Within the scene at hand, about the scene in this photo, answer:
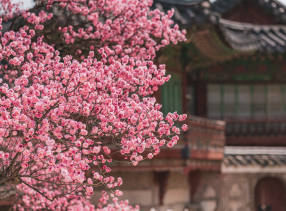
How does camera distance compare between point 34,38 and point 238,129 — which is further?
point 238,129

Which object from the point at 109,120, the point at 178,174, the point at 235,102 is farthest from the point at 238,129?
the point at 109,120

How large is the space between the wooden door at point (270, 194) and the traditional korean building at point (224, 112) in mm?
38

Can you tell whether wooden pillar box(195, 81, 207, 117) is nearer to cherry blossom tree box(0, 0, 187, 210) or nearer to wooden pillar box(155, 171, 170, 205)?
wooden pillar box(155, 171, 170, 205)

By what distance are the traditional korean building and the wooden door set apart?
4cm

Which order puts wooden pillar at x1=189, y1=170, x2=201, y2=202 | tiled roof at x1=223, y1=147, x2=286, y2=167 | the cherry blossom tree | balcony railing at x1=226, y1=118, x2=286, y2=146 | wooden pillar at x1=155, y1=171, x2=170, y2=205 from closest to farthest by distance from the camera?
1. the cherry blossom tree
2. wooden pillar at x1=155, y1=171, x2=170, y2=205
3. wooden pillar at x1=189, y1=170, x2=201, y2=202
4. tiled roof at x1=223, y1=147, x2=286, y2=167
5. balcony railing at x1=226, y1=118, x2=286, y2=146

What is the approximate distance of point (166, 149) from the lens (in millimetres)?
12516

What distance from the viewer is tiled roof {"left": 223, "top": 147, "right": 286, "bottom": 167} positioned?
16.8 metres

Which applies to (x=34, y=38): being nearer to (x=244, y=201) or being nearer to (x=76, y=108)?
(x=76, y=108)

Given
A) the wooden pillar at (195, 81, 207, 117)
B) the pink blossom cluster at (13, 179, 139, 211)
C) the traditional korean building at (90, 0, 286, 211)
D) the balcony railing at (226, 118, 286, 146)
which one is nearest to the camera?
the pink blossom cluster at (13, 179, 139, 211)

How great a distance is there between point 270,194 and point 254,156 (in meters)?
1.64

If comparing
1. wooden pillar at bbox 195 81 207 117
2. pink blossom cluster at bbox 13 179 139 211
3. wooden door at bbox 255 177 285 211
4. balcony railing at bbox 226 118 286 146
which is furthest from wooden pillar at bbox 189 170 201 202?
pink blossom cluster at bbox 13 179 139 211

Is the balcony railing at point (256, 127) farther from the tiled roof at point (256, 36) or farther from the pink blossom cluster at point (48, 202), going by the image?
the pink blossom cluster at point (48, 202)

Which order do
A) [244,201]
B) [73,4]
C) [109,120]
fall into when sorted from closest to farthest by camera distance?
1. [109,120]
2. [73,4]
3. [244,201]

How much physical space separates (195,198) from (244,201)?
2.21 metres
